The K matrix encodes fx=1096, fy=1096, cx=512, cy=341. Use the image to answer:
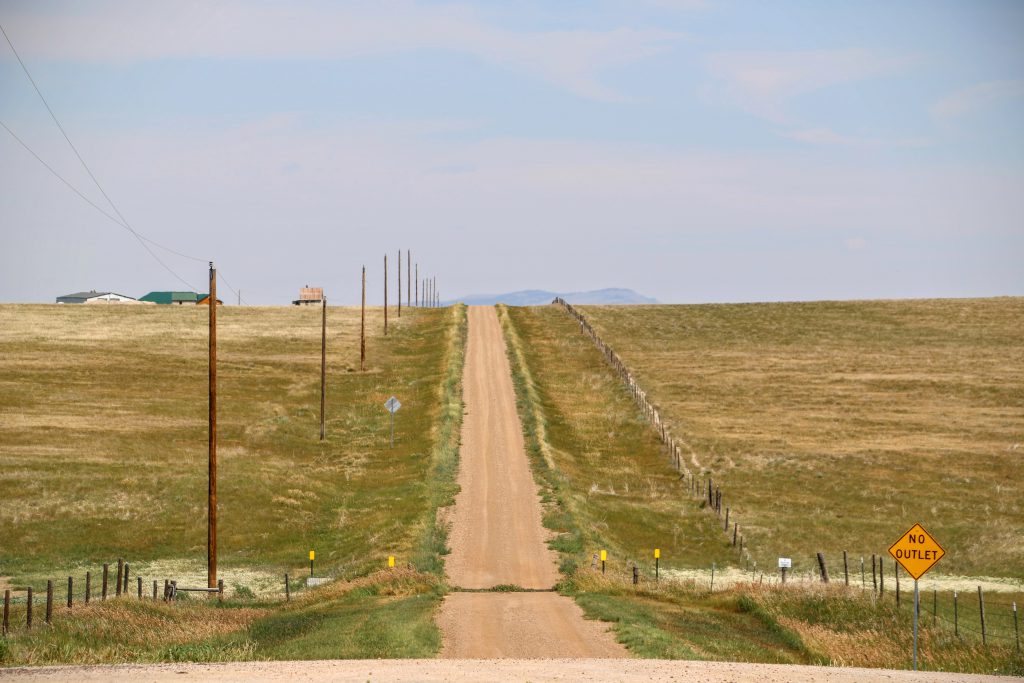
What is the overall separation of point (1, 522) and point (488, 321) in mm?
77641

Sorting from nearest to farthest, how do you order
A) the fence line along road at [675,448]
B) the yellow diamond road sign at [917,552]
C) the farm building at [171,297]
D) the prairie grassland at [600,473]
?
the yellow diamond road sign at [917,552]
the prairie grassland at [600,473]
the fence line along road at [675,448]
the farm building at [171,297]

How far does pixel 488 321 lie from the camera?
401 ft

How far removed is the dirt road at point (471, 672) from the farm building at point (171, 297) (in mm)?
167597

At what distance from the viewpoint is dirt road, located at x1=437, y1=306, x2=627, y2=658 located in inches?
1075

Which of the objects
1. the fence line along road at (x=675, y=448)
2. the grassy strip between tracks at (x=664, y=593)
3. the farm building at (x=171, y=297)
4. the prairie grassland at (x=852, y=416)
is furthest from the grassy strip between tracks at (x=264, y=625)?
the farm building at (x=171, y=297)

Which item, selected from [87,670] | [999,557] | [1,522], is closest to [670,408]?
[999,557]

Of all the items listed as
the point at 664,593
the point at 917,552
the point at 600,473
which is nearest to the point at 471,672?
the point at 917,552

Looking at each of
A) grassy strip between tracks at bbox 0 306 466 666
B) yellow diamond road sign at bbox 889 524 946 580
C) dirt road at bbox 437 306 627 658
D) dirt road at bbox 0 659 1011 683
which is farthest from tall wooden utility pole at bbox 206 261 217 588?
yellow diamond road sign at bbox 889 524 946 580

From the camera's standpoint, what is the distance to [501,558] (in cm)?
4178

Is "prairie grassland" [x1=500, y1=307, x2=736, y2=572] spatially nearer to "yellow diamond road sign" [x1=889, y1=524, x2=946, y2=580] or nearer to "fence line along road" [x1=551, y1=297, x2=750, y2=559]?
"fence line along road" [x1=551, y1=297, x2=750, y2=559]

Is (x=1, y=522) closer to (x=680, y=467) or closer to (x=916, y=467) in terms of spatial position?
(x=680, y=467)

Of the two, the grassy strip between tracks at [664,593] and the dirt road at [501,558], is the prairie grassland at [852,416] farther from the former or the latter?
the dirt road at [501,558]

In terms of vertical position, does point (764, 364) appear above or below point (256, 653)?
above

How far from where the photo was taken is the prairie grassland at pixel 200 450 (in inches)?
1836
